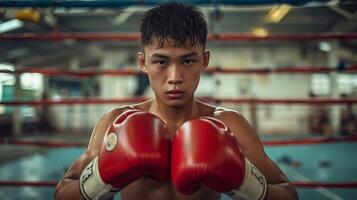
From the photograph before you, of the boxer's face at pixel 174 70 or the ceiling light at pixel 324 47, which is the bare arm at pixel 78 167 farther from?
the ceiling light at pixel 324 47

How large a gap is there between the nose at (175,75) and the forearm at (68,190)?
481 millimetres

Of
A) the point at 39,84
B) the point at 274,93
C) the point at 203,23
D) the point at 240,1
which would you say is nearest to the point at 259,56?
the point at 274,93

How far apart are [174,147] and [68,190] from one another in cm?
40

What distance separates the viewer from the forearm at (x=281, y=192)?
3.41 ft

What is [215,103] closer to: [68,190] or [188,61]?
[188,61]

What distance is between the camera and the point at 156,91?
116 centimetres

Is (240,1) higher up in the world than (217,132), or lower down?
higher up

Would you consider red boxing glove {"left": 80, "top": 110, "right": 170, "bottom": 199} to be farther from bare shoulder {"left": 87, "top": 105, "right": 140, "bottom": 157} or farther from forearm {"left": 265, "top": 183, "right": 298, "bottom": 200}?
forearm {"left": 265, "top": 183, "right": 298, "bottom": 200}

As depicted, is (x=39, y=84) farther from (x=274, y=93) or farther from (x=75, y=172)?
(x=75, y=172)

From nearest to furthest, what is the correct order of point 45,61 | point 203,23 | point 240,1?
point 203,23
point 240,1
point 45,61

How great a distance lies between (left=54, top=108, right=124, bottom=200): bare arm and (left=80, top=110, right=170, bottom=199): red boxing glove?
2.1 inches

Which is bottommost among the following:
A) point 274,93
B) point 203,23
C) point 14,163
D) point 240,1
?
point 14,163

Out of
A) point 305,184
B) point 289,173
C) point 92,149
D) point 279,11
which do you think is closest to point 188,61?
point 92,149

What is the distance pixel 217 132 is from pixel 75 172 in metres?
0.56
